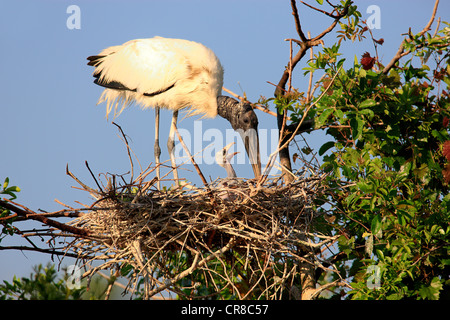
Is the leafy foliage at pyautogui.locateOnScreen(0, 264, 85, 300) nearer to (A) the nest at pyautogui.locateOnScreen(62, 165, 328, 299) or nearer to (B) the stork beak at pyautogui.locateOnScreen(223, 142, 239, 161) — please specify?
(A) the nest at pyautogui.locateOnScreen(62, 165, 328, 299)

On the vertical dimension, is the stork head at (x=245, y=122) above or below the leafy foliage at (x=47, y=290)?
above

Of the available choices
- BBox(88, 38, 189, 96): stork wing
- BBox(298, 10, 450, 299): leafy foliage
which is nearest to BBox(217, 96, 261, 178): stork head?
BBox(88, 38, 189, 96): stork wing

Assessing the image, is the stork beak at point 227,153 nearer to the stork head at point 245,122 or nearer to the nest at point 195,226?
the stork head at point 245,122

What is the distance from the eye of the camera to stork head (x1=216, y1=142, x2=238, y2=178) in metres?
4.82

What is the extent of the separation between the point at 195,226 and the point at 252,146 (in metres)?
2.16

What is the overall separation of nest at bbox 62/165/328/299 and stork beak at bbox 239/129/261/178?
5.00ft

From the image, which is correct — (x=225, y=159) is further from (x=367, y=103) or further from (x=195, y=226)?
(x=367, y=103)

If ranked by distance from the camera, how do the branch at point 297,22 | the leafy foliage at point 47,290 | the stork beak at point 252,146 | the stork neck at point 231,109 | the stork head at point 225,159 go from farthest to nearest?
the stork neck at point 231,109 < the stork beak at point 252,146 < the stork head at point 225,159 < the branch at point 297,22 < the leafy foliage at point 47,290

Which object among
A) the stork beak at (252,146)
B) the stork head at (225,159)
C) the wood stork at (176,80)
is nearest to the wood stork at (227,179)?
the stork head at (225,159)

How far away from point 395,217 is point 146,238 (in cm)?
163

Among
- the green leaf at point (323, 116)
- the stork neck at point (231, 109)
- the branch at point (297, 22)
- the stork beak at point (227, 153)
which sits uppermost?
the branch at point (297, 22)

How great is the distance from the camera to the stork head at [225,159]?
4.82 meters
